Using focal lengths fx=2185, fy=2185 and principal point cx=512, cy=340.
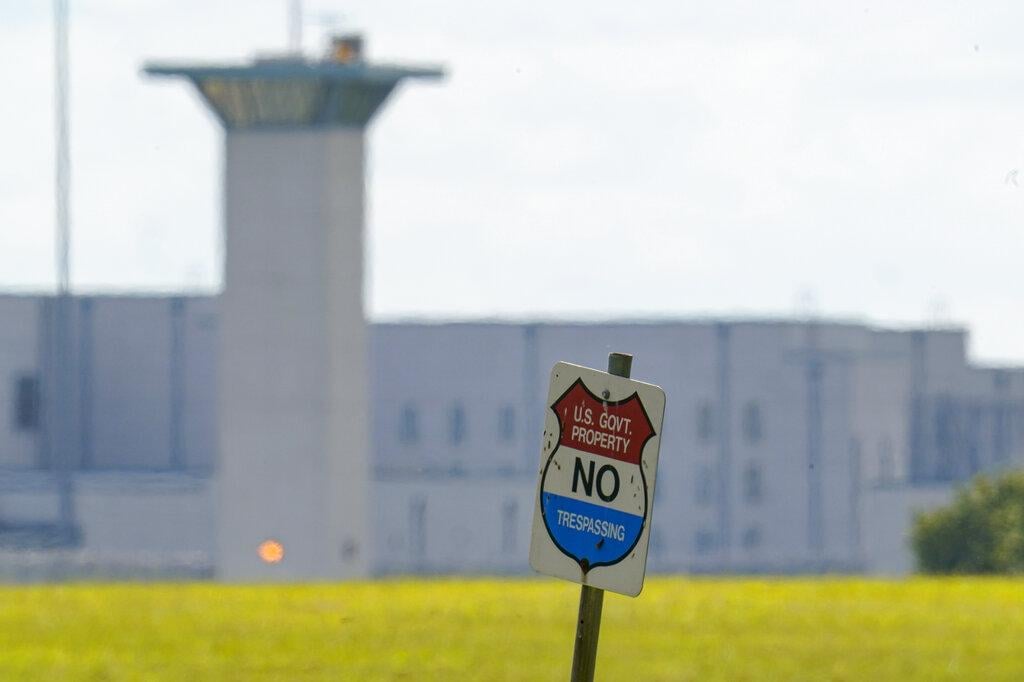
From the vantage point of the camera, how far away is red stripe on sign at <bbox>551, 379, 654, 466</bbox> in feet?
23.5

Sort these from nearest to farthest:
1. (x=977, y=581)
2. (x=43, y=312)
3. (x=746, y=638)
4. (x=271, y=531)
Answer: (x=746, y=638) → (x=977, y=581) → (x=271, y=531) → (x=43, y=312)

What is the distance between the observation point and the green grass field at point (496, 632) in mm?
17875

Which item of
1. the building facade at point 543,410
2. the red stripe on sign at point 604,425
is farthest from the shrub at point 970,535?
the red stripe on sign at point 604,425

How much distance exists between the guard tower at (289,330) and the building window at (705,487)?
2908 centimetres

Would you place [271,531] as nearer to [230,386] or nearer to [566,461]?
[230,386]

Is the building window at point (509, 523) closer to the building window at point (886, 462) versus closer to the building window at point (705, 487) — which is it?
the building window at point (705, 487)

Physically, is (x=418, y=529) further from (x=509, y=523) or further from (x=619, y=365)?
Result: (x=619, y=365)

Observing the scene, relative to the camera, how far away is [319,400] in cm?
5984

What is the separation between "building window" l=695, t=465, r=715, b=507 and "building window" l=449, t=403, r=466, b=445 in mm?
9657

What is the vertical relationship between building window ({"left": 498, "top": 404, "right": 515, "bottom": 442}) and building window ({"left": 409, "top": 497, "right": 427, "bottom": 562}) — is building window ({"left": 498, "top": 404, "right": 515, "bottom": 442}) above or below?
above

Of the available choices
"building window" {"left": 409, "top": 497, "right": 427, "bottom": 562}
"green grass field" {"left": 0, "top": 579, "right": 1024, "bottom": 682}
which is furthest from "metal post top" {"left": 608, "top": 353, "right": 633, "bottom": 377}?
"building window" {"left": 409, "top": 497, "right": 427, "bottom": 562}

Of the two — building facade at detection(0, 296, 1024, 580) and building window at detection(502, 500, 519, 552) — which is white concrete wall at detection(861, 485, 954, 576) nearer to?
building facade at detection(0, 296, 1024, 580)

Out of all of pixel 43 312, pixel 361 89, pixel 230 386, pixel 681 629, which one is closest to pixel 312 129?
pixel 361 89

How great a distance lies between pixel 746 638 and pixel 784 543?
67394 millimetres
